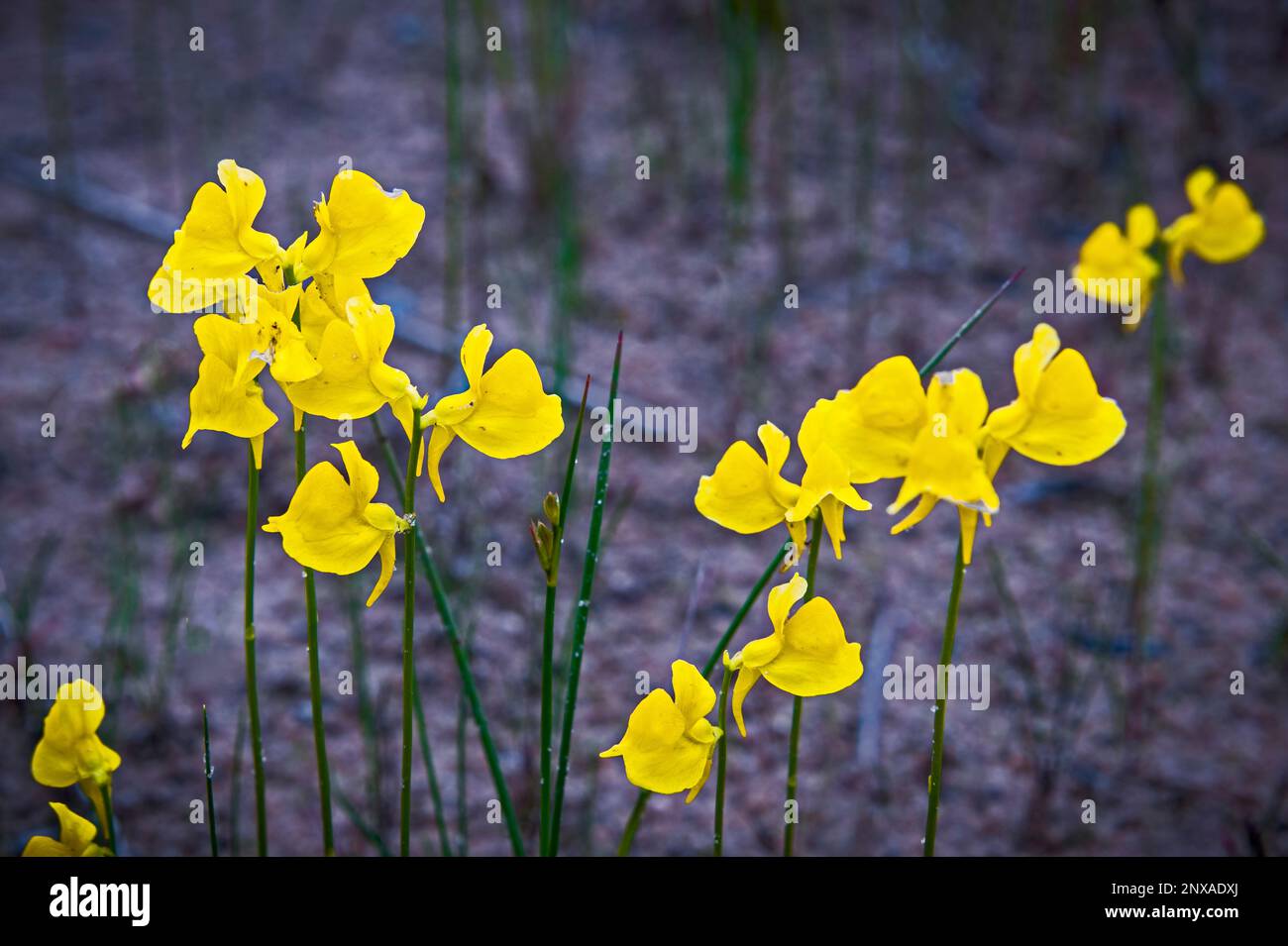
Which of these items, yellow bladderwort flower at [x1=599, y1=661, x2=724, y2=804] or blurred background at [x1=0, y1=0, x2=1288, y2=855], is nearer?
yellow bladderwort flower at [x1=599, y1=661, x2=724, y2=804]

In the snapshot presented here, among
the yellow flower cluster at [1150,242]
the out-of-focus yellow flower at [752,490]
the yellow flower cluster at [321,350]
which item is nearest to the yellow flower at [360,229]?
the yellow flower cluster at [321,350]

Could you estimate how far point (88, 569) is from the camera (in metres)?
1.72

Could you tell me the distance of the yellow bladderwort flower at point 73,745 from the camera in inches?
32.8

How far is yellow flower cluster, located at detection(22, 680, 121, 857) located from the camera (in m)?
0.83

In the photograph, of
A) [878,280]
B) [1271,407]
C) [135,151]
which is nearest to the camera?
[1271,407]

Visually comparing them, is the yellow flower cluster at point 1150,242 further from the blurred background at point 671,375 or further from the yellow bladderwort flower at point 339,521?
the yellow bladderwort flower at point 339,521

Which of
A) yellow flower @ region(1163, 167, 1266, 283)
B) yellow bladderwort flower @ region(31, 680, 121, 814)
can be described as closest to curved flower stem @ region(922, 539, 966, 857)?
yellow bladderwort flower @ region(31, 680, 121, 814)

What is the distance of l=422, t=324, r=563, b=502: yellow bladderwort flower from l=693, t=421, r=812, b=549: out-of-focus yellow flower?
0.11 m

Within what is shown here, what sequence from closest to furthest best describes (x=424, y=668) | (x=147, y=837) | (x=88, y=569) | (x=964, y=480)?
(x=964, y=480) → (x=147, y=837) → (x=424, y=668) → (x=88, y=569)

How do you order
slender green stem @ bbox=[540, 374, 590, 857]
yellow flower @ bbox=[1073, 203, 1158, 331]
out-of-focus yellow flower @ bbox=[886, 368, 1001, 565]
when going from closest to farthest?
out-of-focus yellow flower @ bbox=[886, 368, 1001, 565] → slender green stem @ bbox=[540, 374, 590, 857] → yellow flower @ bbox=[1073, 203, 1158, 331]

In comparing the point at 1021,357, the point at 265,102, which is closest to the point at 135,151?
the point at 265,102

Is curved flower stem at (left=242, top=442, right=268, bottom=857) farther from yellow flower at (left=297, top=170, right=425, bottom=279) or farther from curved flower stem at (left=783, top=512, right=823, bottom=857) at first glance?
curved flower stem at (left=783, top=512, right=823, bottom=857)
